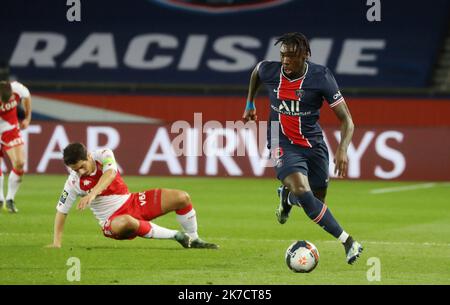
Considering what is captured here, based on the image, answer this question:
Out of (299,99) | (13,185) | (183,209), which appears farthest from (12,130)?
(299,99)

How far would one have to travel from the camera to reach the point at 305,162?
33.5 ft

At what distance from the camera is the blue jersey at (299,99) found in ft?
33.1

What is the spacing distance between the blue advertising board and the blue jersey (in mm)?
15735

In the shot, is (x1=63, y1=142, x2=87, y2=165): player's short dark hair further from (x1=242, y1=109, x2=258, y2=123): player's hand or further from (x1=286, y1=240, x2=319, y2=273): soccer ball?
(x1=286, y1=240, x2=319, y2=273): soccer ball

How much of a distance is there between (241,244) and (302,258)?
2.30 meters

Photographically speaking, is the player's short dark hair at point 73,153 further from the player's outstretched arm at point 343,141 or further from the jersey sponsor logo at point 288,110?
the player's outstretched arm at point 343,141

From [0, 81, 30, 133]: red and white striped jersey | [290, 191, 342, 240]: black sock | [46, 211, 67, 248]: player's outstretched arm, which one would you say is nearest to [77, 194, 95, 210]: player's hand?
[46, 211, 67, 248]: player's outstretched arm

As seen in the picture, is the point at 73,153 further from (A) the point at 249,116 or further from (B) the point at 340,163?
(B) the point at 340,163

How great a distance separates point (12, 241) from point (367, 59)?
16.3 m

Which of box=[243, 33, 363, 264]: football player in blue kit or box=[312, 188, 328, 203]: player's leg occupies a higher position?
box=[243, 33, 363, 264]: football player in blue kit

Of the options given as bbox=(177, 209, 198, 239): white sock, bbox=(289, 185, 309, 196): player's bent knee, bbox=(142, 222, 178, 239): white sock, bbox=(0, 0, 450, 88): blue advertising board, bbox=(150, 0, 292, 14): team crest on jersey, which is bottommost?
bbox=(142, 222, 178, 239): white sock

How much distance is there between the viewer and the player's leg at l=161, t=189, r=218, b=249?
35.0 feet

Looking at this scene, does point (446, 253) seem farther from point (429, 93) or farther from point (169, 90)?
point (169, 90)

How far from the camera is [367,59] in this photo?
86.6 feet
